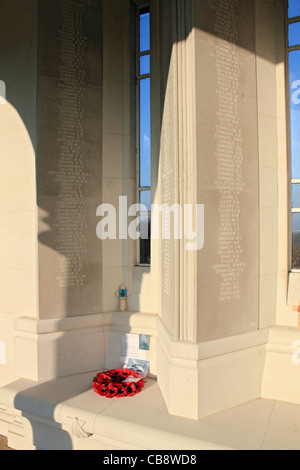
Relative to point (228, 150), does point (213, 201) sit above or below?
below

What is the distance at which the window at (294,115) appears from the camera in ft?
14.3

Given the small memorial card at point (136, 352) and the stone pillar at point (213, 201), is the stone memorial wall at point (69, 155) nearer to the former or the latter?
the small memorial card at point (136, 352)

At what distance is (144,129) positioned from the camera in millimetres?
5105

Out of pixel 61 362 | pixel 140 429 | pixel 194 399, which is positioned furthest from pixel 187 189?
pixel 61 362

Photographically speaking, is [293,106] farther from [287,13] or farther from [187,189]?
[187,189]

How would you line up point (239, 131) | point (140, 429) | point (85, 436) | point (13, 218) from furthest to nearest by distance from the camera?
point (13, 218)
point (239, 131)
point (85, 436)
point (140, 429)

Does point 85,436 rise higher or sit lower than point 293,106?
lower

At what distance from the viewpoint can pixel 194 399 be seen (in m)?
3.59

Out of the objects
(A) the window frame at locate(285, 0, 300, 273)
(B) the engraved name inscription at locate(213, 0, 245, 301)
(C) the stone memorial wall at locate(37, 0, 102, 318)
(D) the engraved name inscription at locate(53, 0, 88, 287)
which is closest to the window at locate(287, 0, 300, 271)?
(A) the window frame at locate(285, 0, 300, 273)

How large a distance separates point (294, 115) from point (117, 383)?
3.90m

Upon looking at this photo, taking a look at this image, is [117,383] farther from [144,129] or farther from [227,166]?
[144,129]

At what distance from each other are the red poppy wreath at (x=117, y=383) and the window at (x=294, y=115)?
2.37m

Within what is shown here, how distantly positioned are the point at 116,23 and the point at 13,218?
3.09 meters

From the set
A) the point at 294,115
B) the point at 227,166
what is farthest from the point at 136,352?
the point at 294,115
